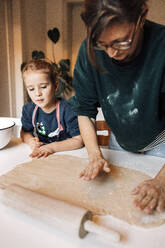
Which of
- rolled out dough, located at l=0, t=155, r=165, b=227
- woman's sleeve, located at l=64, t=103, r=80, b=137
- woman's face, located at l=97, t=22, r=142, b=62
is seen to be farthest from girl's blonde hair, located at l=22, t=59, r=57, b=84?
woman's face, located at l=97, t=22, r=142, b=62

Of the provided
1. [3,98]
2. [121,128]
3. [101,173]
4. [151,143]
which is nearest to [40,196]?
[101,173]

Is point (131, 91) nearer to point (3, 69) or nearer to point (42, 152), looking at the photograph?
point (42, 152)

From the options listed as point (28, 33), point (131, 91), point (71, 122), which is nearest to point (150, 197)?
point (131, 91)

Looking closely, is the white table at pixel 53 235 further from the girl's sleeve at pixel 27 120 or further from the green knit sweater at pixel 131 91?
the girl's sleeve at pixel 27 120

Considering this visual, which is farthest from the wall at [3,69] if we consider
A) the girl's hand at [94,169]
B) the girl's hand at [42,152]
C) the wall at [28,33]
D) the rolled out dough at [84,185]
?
the girl's hand at [94,169]

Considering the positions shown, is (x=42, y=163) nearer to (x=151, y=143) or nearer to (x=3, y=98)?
(x=151, y=143)

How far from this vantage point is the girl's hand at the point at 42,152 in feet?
3.33

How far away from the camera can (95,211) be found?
0.62m

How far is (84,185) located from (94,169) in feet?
0.22

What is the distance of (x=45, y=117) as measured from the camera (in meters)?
1.27

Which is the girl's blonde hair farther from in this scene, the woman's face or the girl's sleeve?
the woman's face

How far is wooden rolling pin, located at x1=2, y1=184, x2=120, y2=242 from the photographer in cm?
51

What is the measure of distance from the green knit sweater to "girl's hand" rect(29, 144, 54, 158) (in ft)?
0.78

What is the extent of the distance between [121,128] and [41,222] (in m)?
0.50
